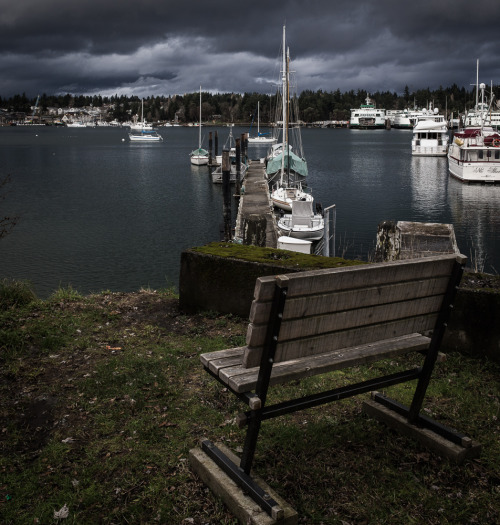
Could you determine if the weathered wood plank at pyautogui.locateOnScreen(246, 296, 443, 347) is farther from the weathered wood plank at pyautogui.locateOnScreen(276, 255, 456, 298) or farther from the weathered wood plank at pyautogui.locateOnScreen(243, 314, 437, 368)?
the weathered wood plank at pyautogui.locateOnScreen(276, 255, 456, 298)

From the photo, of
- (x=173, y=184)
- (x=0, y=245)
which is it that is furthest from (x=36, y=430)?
(x=173, y=184)

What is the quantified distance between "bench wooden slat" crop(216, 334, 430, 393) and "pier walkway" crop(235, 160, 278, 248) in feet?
48.2

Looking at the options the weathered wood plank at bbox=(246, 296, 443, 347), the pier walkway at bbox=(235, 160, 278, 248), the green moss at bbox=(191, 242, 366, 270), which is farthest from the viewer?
the pier walkway at bbox=(235, 160, 278, 248)

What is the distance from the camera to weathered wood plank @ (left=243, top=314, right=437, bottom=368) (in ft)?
10.4

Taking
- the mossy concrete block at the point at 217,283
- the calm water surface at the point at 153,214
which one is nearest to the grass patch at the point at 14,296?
the mossy concrete block at the point at 217,283

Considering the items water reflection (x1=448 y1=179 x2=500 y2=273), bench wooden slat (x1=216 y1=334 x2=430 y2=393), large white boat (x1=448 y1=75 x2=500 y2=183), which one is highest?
large white boat (x1=448 y1=75 x2=500 y2=183)

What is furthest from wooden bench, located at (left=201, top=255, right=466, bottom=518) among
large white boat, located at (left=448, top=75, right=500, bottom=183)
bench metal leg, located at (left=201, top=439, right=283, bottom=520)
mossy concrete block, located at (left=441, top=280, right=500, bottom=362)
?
large white boat, located at (left=448, top=75, right=500, bottom=183)

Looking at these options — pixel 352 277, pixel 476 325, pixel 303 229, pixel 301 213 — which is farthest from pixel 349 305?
pixel 301 213

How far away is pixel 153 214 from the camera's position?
38.7 m

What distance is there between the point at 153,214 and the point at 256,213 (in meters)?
10.4

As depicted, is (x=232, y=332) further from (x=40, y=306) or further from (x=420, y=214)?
(x=420, y=214)

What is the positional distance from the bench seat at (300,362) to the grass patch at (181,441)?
2.44ft

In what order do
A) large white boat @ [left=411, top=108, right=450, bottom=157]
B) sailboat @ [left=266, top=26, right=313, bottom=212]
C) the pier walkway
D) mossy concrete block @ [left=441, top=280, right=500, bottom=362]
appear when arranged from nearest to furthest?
mossy concrete block @ [left=441, top=280, right=500, bottom=362] < the pier walkway < sailboat @ [left=266, top=26, right=313, bottom=212] < large white boat @ [left=411, top=108, right=450, bottom=157]

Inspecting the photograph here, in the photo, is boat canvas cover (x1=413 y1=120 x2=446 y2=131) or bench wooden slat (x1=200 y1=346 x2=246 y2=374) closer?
bench wooden slat (x1=200 y1=346 x2=246 y2=374)
